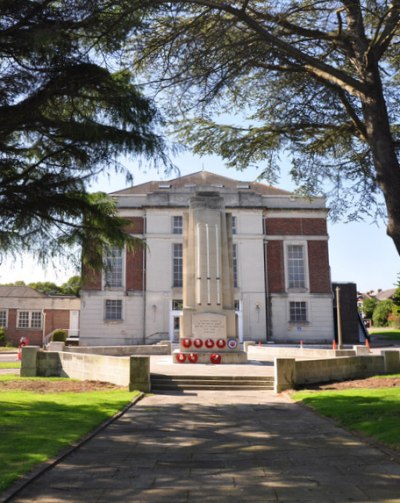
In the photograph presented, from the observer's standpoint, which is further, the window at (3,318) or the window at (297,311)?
the window at (3,318)

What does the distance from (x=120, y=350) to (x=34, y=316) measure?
22808 millimetres

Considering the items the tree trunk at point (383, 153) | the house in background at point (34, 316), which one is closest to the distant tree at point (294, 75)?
the tree trunk at point (383, 153)

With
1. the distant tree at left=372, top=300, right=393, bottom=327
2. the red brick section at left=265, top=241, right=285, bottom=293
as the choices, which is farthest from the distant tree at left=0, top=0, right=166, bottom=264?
the distant tree at left=372, top=300, right=393, bottom=327

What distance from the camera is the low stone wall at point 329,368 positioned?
1395 cm

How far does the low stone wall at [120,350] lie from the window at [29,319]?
21.2 meters

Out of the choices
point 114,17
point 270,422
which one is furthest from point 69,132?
point 270,422

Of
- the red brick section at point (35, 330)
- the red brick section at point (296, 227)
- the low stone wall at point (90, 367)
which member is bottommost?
the low stone wall at point (90, 367)

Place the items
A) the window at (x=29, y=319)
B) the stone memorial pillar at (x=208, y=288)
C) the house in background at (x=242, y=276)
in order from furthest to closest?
the window at (x=29, y=319)
the house in background at (x=242, y=276)
the stone memorial pillar at (x=208, y=288)

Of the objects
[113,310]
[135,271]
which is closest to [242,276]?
[135,271]

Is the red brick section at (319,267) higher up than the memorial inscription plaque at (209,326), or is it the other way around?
the red brick section at (319,267)

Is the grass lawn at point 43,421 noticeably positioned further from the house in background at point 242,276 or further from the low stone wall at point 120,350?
the house in background at point 242,276

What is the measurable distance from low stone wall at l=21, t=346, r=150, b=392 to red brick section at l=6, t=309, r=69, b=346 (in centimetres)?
2654

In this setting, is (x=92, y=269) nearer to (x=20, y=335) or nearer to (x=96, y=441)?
(x=96, y=441)

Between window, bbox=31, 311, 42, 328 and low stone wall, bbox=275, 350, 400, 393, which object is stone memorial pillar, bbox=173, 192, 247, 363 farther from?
window, bbox=31, 311, 42, 328
